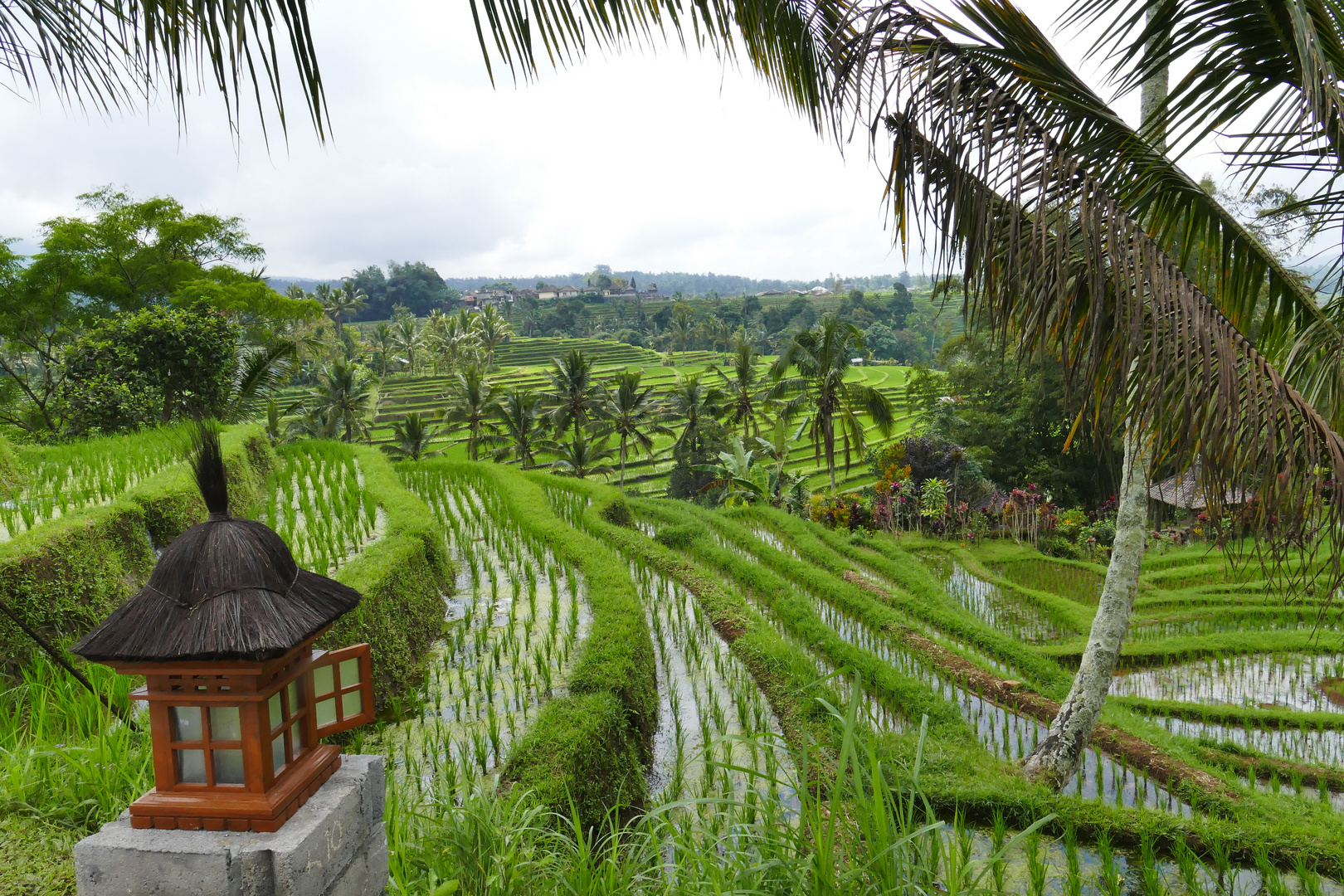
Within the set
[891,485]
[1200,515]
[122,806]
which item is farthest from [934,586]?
[122,806]

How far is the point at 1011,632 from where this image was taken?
850 cm

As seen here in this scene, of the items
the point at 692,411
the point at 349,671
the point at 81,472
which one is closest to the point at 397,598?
the point at 349,671

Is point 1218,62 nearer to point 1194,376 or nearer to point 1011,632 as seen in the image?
point 1194,376

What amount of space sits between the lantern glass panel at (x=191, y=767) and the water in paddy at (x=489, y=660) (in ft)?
4.39

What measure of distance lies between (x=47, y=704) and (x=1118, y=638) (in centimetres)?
531

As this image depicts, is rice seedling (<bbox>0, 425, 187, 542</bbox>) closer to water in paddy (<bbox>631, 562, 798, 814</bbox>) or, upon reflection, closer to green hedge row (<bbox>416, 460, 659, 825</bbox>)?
green hedge row (<bbox>416, 460, 659, 825</bbox>)

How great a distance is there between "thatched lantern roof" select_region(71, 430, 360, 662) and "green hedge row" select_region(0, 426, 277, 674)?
240 centimetres

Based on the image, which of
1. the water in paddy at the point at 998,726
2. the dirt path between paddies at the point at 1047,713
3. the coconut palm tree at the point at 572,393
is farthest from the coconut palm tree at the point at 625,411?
the dirt path between paddies at the point at 1047,713

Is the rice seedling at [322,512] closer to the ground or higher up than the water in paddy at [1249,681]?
higher up

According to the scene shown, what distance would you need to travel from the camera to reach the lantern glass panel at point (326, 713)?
1.88 meters

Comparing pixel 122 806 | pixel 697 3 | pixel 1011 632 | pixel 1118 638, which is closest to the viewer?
pixel 697 3

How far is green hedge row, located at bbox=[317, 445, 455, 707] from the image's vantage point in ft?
14.7

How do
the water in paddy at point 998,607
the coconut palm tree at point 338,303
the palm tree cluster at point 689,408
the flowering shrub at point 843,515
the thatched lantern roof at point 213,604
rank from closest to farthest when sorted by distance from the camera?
1. the thatched lantern roof at point 213,604
2. the water in paddy at point 998,607
3. the flowering shrub at point 843,515
4. the palm tree cluster at point 689,408
5. the coconut palm tree at point 338,303

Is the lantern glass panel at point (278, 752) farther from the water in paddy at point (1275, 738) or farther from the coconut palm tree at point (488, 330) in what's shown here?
the coconut palm tree at point (488, 330)
